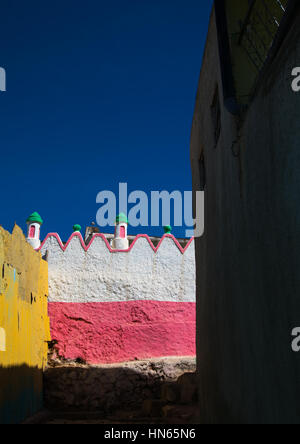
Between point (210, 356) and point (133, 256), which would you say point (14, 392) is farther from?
point (133, 256)

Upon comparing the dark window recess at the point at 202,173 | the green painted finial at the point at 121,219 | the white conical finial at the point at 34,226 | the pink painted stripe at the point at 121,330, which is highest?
the green painted finial at the point at 121,219

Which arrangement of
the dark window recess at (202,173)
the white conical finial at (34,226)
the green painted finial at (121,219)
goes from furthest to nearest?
the green painted finial at (121,219)
the white conical finial at (34,226)
the dark window recess at (202,173)

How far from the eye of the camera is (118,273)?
38.0 feet

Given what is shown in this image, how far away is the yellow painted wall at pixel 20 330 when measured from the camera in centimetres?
686

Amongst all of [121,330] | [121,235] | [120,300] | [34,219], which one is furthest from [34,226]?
[121,330]

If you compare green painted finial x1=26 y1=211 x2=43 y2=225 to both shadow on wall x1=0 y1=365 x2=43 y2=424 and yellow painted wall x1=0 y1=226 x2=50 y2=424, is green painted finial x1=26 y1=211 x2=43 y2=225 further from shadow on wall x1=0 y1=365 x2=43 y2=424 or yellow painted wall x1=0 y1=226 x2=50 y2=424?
shadow on wall x1=0 y1=365 x2=43 y2=424

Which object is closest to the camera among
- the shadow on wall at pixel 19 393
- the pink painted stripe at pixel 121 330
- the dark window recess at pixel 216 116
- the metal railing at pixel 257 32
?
the metal railing at pixel 257 32

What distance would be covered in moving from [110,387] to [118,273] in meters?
2.83

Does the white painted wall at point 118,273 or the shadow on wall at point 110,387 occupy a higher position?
the white painted wall at point 118,273

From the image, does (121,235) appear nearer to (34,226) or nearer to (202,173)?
(34,226)

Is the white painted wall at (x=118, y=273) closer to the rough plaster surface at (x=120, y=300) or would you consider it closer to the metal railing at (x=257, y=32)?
the rough plaster surface at (x=120, y=300)

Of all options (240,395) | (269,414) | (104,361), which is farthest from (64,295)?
(269,414)

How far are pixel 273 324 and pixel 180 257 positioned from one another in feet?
30.6

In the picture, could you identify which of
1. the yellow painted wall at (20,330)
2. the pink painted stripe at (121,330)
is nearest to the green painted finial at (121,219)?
the pink painted stripe at (121,330)
